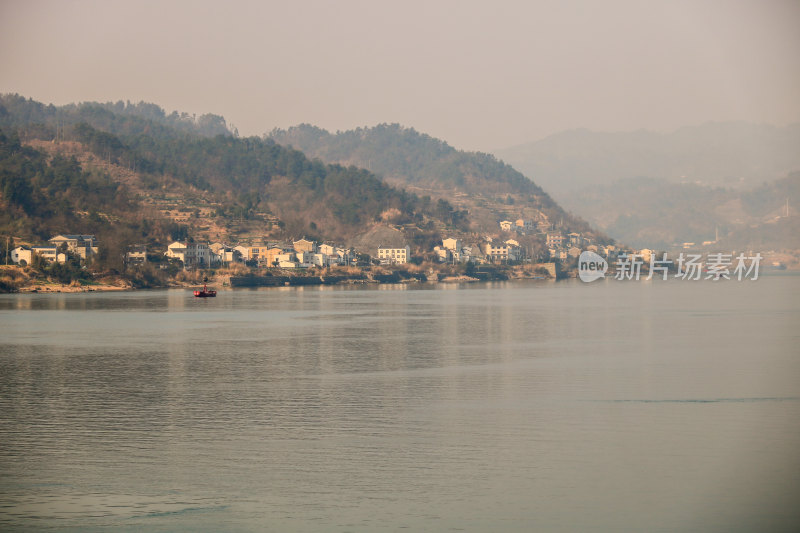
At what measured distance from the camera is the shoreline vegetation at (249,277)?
274 feet

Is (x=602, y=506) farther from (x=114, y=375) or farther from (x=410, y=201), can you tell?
(x=410, y=201)

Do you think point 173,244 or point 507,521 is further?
point 173,244

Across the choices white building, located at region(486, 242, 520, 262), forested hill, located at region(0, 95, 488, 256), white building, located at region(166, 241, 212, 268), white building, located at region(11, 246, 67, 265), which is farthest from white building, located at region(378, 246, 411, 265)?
white building, located at region(11, 246, 67, 265)

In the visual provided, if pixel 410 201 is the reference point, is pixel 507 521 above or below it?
below

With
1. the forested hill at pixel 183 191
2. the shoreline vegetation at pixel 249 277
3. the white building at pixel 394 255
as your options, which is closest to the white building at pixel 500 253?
the shoreline vegetation at pixel 249 277

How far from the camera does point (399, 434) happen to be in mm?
18766

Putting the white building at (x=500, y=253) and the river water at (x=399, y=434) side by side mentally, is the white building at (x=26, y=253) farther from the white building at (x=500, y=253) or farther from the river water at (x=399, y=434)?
the white building at (x=500, y=253)

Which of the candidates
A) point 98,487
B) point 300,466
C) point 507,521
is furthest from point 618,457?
point 98,487

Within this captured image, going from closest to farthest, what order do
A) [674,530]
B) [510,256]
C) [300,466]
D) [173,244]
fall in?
1. [674,530]
2. [300,466]
3. [173,244]
4. [510,256]

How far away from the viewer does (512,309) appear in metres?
63.8

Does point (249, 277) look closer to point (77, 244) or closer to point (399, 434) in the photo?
point (77, 244)

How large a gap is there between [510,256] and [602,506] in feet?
503

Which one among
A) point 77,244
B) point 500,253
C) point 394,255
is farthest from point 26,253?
point 500,253

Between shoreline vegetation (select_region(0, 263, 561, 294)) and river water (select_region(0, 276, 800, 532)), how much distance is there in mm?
46423
